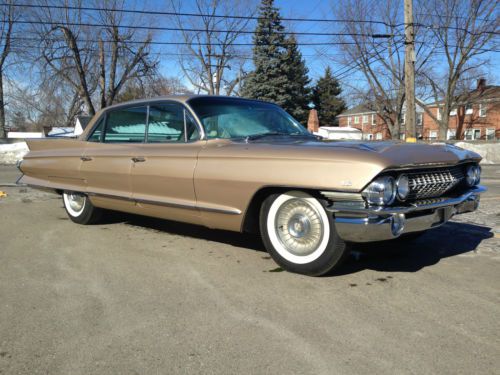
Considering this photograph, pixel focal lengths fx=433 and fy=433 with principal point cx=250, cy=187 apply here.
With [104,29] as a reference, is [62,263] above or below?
below

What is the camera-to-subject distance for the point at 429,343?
2346mm

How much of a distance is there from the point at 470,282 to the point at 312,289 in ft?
4.06

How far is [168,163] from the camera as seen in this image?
4.15m

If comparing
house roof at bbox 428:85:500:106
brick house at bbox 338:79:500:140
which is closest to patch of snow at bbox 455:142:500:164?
brick house at bbox 338:79:500:140

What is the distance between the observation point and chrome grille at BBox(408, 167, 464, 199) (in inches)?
127

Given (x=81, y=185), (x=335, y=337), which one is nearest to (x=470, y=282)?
(x=335, y=337)

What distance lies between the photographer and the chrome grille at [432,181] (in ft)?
10.6

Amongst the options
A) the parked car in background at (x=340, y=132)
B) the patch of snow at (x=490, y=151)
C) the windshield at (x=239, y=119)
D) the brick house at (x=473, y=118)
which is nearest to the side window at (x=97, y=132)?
the windshield at (x=239, y=119)

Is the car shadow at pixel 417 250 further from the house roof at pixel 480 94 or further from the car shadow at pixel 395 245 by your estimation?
the house roof at pixel 480 94

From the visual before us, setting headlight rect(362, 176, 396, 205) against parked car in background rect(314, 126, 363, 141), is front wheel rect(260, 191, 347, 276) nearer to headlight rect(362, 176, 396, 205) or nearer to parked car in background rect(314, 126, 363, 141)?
headlight rect(362, 176, 396, 205)

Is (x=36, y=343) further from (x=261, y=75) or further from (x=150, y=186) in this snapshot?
(x=261, y=75)

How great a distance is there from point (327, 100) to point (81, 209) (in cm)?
5005

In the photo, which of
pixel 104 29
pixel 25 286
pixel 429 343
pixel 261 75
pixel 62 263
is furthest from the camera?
pixel 261 75

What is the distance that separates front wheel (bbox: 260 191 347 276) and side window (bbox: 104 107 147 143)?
192 cm
